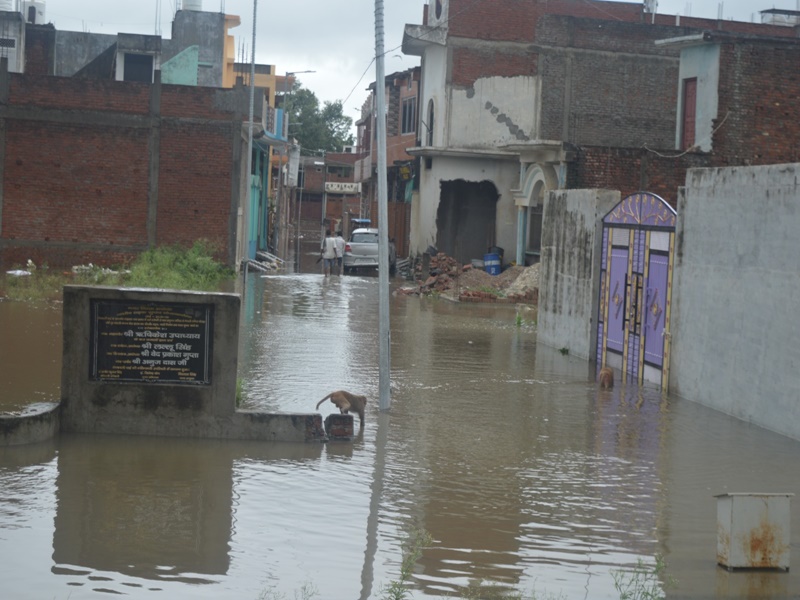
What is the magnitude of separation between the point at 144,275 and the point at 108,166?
25.7ft

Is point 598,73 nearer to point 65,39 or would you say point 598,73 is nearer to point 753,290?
point 65,39

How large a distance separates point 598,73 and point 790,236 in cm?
2699

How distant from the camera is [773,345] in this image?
12.8 metres

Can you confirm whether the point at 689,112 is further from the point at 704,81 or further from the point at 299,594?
the point at 299,594

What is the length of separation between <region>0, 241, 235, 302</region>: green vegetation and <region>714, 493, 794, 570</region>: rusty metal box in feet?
59.0

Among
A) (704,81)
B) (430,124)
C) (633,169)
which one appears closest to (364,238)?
(430,124)

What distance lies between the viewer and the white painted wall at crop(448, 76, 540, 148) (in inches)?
1554

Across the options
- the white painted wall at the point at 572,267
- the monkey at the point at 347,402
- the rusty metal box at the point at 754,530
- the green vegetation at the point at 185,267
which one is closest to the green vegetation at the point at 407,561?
the rusty metal box at the point at 754,530

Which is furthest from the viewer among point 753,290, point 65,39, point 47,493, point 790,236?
point 65,39

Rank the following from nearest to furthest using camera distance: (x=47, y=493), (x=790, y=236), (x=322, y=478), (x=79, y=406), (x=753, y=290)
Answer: (x=47, y=493), (x=322, y=478), (x=79, y=406), (x=790, y=236), (x=753, y=290)

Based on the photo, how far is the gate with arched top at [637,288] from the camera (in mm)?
16266

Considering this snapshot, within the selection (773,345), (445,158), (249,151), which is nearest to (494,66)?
(445,158)

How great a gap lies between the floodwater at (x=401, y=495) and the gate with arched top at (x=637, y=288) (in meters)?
0.91

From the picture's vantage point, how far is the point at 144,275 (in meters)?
26.7
